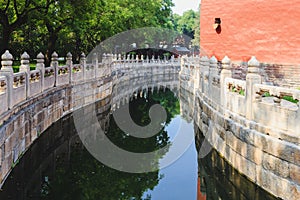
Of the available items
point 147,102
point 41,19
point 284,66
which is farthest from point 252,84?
point 147,102

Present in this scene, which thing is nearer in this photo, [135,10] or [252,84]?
[252,84]

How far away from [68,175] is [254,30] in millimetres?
7959

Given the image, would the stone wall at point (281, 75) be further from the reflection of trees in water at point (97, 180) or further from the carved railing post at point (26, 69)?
the carved railing post at point (26, 69)

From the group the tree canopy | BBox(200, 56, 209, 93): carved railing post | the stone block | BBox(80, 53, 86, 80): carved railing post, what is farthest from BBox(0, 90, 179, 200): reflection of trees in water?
the tree canopy

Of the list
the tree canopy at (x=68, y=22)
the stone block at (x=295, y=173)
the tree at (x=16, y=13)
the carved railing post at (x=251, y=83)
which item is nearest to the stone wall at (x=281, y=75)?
the carved railing post at (x=251, y=83)

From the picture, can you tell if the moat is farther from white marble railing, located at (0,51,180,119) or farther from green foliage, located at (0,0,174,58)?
green foliage, located at (0,0,174,58)

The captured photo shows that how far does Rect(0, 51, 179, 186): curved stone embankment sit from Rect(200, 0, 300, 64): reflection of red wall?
4864 mm

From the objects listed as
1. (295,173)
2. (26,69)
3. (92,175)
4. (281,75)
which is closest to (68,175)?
(92,175)

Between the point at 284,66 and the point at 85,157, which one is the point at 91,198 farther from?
the point at 284,66

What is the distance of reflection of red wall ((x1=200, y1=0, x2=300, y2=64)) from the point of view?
1156 cm

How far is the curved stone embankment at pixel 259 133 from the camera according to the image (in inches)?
224

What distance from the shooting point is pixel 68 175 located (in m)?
7.71

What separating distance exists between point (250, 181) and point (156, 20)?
3016 cm

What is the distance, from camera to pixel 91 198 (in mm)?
6699
